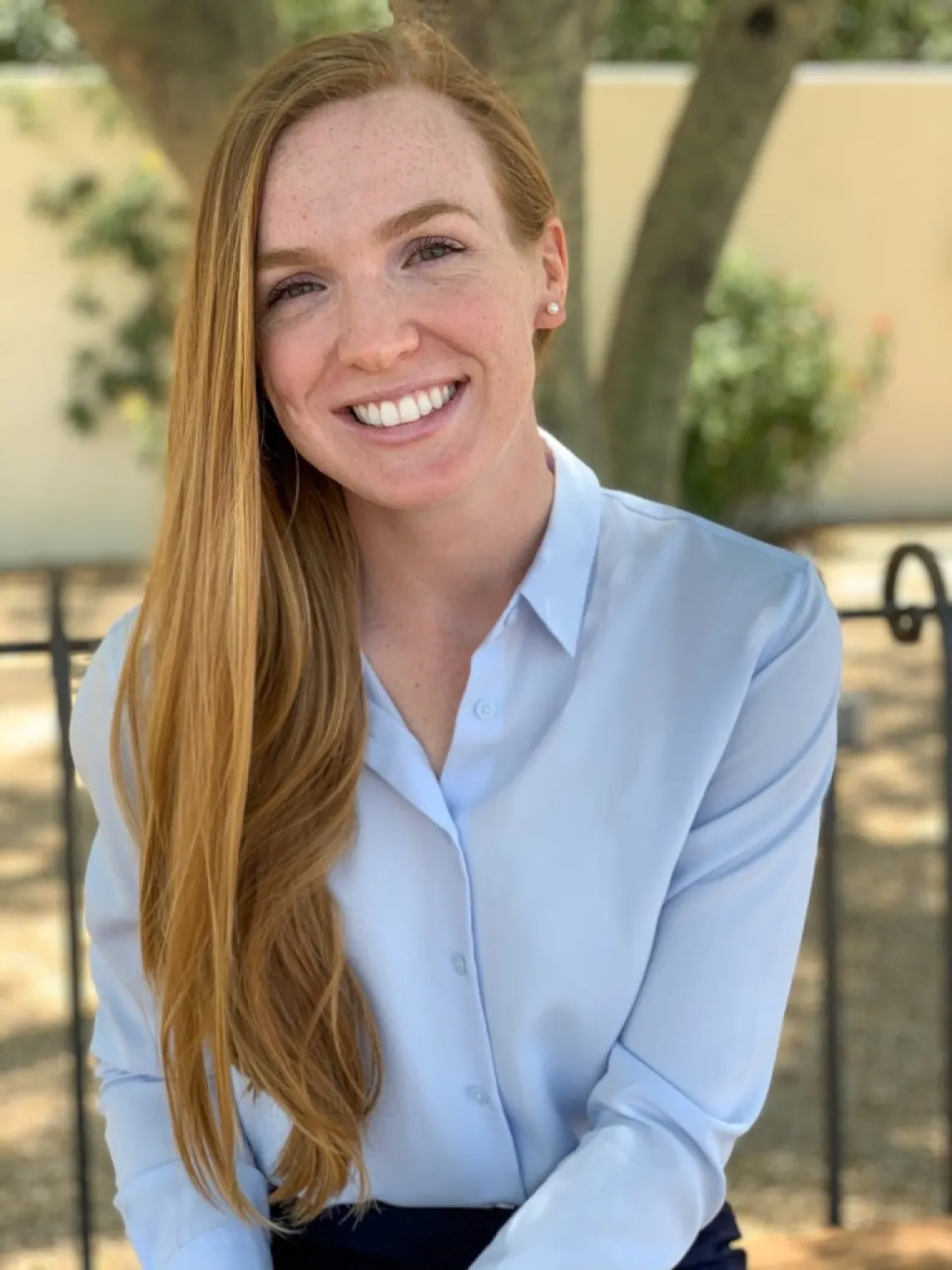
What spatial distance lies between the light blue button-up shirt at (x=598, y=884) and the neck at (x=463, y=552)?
4.2 inches

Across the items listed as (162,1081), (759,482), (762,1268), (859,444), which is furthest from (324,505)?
(859,444)

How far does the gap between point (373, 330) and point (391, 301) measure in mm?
39

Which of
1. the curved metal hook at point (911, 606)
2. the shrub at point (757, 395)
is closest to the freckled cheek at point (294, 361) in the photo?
the curved metal hook at point (911, 606)

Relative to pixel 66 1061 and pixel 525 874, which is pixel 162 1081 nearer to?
pixel 525 874

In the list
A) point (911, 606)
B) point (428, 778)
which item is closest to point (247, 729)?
point (428, 778)

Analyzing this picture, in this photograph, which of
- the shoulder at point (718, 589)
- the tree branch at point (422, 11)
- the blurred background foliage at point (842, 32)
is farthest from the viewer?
the blurred background foliage at point (842, 32)

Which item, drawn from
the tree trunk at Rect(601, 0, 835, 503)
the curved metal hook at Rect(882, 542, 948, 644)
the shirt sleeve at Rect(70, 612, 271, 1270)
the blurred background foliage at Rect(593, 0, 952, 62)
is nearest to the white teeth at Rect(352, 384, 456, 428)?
the shirt sleeve at Rect(70, 612, 271, 1270)

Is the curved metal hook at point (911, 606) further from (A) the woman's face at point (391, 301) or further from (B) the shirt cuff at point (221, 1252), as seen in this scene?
(B) the shirt cuff at point (221, 1252)

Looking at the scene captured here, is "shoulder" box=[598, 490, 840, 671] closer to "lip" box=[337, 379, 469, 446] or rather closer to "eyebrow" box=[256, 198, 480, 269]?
"lip" box=[337, 379, 469, 446]

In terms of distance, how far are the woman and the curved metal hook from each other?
1009 mm

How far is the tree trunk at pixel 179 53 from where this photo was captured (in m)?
3.09

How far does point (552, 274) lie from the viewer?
1944 mm

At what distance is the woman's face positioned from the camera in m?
1.71

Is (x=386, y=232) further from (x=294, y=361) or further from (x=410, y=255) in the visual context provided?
(x=294, y=361)
